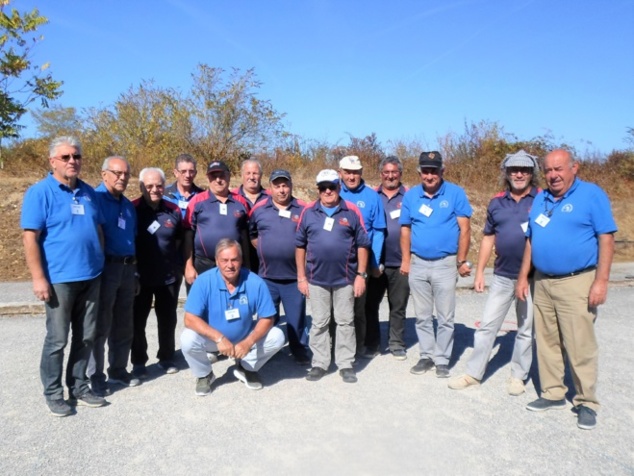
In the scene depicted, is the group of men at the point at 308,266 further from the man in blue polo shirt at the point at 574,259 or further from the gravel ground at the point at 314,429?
the gravel ground at the point at 314,429

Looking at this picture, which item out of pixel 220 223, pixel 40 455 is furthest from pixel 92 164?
pixel 40 455

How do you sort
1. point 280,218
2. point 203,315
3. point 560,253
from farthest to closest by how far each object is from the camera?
point 280,218
point 203,315
point 560,253

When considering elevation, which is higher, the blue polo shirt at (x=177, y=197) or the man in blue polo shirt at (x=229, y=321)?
the blue polo shirt at (x=177, y=197)

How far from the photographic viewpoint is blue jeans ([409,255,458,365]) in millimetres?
4836

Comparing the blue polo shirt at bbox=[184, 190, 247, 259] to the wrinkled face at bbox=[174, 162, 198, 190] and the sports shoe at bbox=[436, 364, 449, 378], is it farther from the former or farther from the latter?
the sports shoe at bbox=[436, 364, 449, 378]

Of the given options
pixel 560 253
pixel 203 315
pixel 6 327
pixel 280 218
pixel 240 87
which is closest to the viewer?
pixel 560 253

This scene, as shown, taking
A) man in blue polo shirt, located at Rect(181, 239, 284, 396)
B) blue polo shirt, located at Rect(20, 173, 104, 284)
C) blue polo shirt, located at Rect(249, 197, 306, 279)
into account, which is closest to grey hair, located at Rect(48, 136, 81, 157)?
blue polo shirt, located at Rect(20, 173, 104, 284)

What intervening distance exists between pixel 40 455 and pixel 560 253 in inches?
157

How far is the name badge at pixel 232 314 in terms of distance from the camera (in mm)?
4492

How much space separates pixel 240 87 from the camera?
14375mm

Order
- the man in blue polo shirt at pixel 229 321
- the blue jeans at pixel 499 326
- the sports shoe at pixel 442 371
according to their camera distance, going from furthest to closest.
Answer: the sports shoe at pixel 442 371
the blue jeans at pixel 499 326
the man in blue polo shirt at pixel 229 321

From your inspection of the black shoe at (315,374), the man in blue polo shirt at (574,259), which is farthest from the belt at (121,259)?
the man in blue polo shirt at (574,259)

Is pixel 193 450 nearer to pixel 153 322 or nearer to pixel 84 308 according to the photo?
pixel 84 308

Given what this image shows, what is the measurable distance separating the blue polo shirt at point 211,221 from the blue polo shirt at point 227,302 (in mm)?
608
